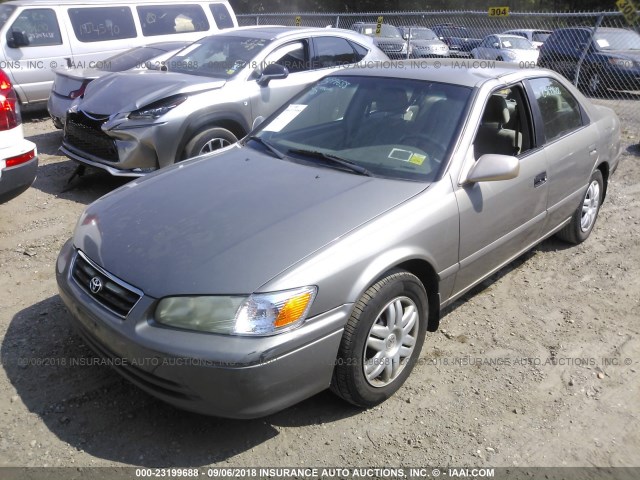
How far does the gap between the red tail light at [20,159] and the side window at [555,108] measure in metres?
3.93

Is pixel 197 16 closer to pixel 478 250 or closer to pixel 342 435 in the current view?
pixel 478 250

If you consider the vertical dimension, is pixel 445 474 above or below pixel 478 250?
below

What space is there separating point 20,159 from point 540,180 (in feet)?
13.0

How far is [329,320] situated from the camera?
8.64 ft

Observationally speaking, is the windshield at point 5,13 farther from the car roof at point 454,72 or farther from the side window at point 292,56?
the car roof at point 454,72

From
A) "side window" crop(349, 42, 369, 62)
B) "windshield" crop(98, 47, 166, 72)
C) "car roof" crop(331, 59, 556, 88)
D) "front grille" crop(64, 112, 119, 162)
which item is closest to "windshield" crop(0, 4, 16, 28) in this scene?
"windshield" crop(98, 47, 166, 72)

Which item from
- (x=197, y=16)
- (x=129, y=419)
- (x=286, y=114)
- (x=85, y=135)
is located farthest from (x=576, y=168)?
(x=197, y=16)

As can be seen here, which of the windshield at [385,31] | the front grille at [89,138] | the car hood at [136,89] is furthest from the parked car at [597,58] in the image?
the front grille at [89,138]

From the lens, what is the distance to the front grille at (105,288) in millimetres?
2672

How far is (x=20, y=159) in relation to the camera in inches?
181

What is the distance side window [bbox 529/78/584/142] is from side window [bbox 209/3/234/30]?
7.47m

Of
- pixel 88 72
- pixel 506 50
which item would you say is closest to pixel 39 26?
pixel 88 72

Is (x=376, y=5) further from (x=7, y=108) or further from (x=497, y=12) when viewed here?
(x=7, y=108)

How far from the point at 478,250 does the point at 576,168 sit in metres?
1.52
